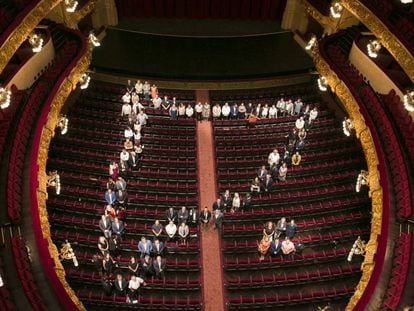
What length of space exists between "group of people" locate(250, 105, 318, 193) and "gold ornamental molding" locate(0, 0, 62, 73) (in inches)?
224

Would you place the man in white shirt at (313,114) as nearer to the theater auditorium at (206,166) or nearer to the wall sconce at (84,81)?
the theater auditorium at (206,166)

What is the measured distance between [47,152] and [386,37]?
7752 mm

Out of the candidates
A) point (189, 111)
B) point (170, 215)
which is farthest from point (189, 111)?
point (170, 215)

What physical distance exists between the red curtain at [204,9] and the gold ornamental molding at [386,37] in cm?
412

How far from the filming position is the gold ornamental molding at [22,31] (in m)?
9.80

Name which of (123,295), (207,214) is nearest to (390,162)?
(207,214)

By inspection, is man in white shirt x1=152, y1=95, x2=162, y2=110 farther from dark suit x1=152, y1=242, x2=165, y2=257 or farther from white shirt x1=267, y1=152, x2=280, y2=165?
dark suit x1=152, y1=242, x2=165, y2=257

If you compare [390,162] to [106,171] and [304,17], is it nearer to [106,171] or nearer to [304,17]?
[106,171]

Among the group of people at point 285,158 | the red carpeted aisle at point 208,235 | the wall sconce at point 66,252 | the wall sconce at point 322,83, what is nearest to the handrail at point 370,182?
the wall sconce at point 322,83

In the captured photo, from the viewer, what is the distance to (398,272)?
7535 mm

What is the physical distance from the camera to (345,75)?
1183cm

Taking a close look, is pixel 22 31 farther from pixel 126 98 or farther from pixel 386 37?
pixel 386 37

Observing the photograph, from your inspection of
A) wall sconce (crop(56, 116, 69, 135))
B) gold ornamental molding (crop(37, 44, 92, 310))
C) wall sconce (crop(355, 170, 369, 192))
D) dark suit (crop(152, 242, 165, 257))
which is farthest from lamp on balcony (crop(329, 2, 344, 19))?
dark suit (crop(152, 242, 165, 257))

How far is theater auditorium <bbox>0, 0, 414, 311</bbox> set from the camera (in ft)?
27.6
